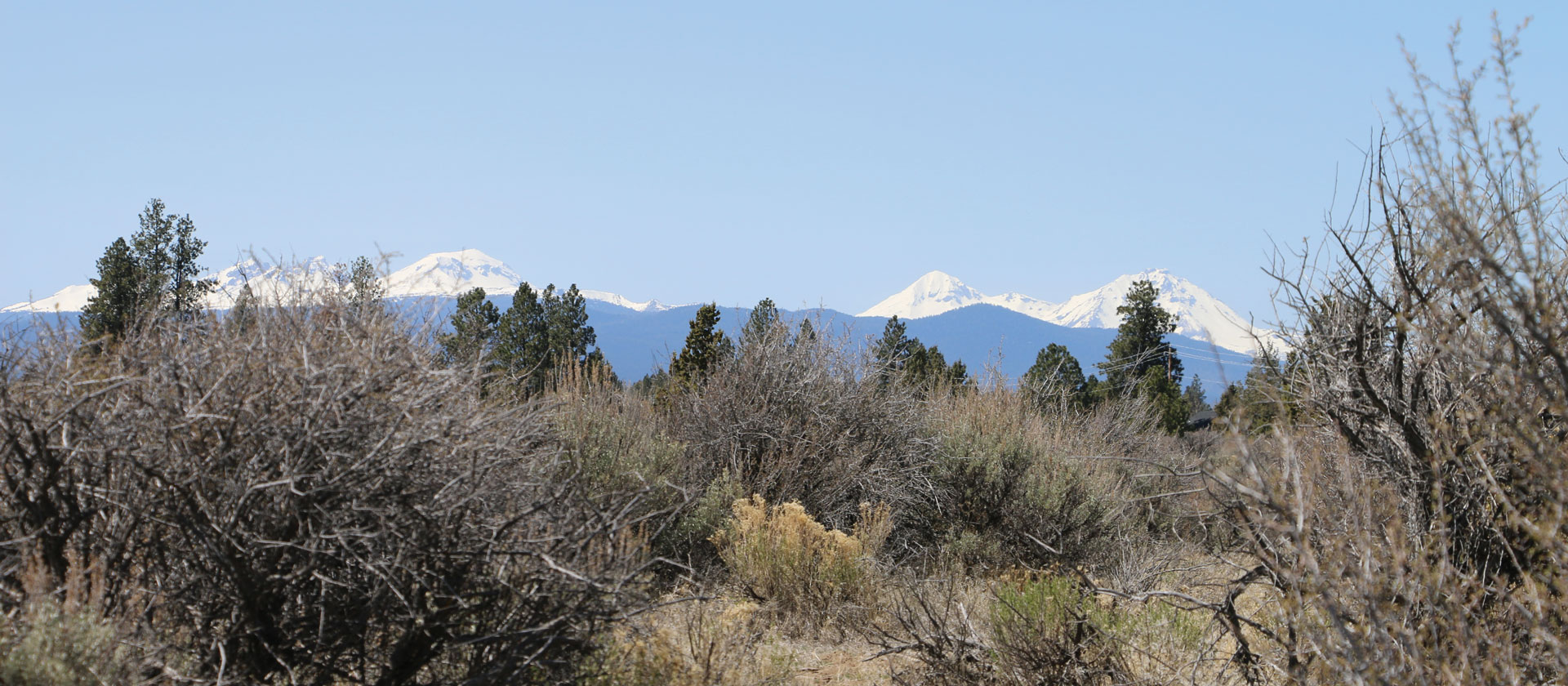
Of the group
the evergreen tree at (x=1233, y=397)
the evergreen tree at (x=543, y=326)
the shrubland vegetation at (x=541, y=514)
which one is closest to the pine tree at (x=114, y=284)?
the evergreen tree at (x=543, y=326)

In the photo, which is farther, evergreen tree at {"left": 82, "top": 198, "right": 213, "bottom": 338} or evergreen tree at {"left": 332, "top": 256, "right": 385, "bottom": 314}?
evergreen tree at {"left": 82, "top": 198, "right": 213, "bottom": 338}

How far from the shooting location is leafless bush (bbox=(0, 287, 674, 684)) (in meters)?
3.27

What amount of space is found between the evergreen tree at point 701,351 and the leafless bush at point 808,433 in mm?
465

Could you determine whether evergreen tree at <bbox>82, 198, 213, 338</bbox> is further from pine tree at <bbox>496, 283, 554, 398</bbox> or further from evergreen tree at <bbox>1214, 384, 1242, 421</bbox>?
evergreen tree at <bbox>1214, 384, 1242, 421</bbox>

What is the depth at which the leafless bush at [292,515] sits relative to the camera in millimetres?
3266

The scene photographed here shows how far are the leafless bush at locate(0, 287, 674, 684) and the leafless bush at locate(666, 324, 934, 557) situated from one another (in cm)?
613

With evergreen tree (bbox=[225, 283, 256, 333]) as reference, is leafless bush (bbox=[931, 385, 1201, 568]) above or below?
below

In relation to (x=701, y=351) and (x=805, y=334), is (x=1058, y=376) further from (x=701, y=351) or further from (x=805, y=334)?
(x=805, y=334)

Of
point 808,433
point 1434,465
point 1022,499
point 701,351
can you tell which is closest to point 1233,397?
point 1434,465

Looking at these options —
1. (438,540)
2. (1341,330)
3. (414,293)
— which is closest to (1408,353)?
(1341,330)

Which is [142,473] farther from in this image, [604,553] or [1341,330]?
[1341,330]

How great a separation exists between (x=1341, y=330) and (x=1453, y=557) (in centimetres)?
115

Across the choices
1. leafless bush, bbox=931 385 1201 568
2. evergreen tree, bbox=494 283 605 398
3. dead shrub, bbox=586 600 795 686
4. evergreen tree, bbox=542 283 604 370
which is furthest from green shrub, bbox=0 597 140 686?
evergreen tree, bbox=542 283 604 370

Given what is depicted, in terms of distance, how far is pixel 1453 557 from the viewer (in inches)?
183
